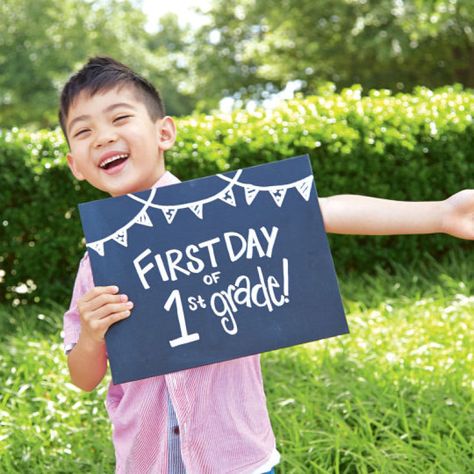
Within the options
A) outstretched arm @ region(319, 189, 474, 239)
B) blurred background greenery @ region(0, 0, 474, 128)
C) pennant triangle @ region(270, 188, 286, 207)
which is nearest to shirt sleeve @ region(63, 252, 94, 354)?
pennant triangle @ region(270, 188, 286, 207)

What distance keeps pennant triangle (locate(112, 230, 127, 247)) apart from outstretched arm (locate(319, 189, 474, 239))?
1.43ft

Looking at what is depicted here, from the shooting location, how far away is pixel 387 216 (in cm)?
148

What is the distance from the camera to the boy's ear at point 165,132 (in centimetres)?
167

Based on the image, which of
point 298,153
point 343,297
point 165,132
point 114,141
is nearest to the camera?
point 114,141

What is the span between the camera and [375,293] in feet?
15.9

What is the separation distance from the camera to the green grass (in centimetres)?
274

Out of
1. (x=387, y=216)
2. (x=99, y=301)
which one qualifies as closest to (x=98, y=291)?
(x=99, y=301)

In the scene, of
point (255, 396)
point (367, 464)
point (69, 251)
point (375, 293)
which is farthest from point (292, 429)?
Result: point (69, 251)

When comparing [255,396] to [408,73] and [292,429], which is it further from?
[408,73]

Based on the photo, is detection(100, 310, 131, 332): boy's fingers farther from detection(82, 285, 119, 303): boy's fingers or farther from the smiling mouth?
the smiling mouth

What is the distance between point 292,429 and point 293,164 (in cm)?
173

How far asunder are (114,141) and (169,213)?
203 millimetres

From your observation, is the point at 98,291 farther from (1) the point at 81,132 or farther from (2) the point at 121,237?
(1) the point at 81,132

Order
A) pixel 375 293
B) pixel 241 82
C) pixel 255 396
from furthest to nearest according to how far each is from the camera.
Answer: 1. pixel 241 82
2. pixel 375 293
3. pixel 255 396
